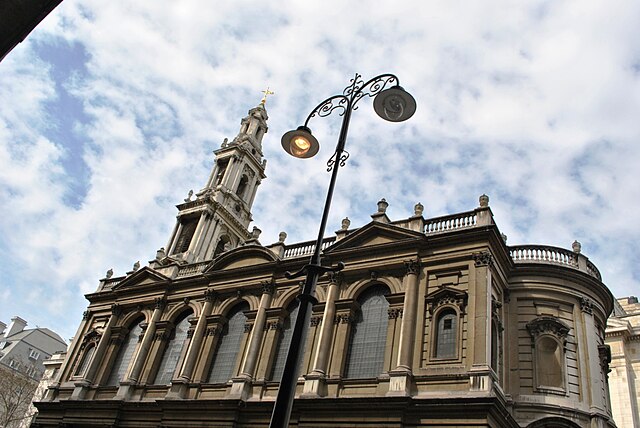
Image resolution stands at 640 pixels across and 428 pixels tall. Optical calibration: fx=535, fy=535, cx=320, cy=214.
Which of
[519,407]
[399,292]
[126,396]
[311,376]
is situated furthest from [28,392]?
[519,407]

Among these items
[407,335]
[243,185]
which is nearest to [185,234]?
[243,185]

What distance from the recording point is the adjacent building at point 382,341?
1980 centimetres

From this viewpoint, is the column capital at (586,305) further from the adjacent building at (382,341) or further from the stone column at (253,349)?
the stone column at (253,349)

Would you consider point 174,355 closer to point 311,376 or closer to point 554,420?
Result: point 311,376

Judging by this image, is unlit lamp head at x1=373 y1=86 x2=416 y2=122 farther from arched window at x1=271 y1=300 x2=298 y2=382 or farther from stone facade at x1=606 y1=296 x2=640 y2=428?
stone facade at x1=606 y1=296 x2=640 y2=428

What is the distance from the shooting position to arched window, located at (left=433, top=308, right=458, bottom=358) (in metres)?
20.1

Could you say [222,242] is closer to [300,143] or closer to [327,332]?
[327,332]

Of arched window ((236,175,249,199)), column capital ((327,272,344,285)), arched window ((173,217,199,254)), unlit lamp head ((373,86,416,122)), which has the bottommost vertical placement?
unlit lamp head ((373,86,416,122))

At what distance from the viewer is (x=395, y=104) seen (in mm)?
11172

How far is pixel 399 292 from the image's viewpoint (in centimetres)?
2239

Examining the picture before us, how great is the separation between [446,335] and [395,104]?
1219 cm

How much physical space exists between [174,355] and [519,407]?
680 inches

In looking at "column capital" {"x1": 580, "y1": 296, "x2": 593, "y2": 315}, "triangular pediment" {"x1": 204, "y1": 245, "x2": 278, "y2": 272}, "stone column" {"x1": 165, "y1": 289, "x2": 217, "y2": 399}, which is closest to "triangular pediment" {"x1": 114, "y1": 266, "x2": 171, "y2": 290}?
"triangular pediment" {"x1": 204, "y1": 245, "x2": 278, "y2": 272}

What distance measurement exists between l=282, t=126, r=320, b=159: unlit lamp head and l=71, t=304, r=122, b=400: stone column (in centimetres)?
2485
